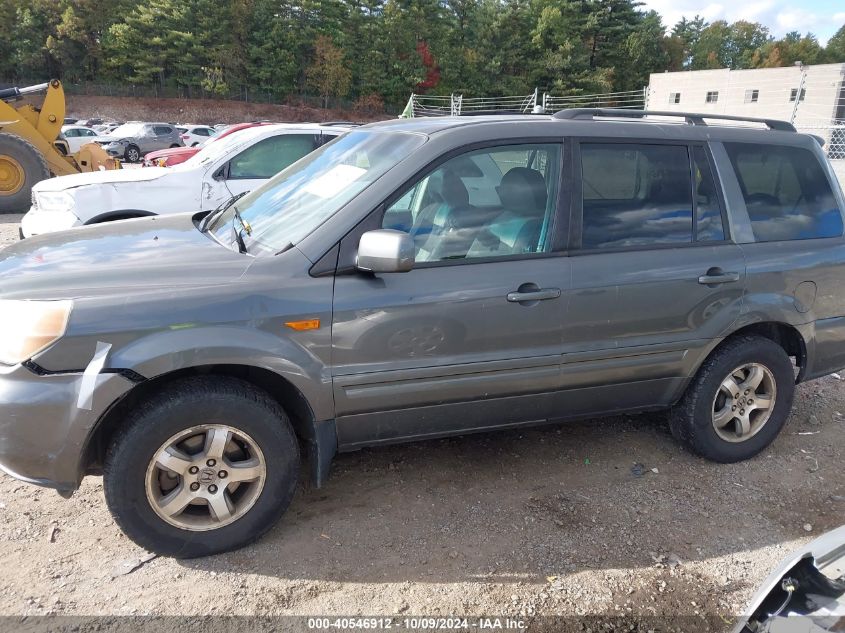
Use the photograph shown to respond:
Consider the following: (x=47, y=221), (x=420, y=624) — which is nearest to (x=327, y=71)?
(x=47, y=221)

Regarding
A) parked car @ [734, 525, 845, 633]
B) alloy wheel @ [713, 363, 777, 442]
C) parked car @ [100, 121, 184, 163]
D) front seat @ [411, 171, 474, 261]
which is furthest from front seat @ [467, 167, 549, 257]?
parked car @ [100, 121, 184, 163]

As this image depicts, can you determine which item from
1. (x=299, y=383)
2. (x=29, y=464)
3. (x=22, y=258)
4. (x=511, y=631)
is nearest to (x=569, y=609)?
(x=511, y=631)

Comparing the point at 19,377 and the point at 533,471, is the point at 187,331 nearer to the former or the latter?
the point at 19,377

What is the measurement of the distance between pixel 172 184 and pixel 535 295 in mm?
5001

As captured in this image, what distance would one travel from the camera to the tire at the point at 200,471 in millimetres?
2625

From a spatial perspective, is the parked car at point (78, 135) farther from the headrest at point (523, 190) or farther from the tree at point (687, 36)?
the tree at point (687, 36)

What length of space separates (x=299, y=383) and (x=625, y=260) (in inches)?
69.9

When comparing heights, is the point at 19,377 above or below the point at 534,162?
below

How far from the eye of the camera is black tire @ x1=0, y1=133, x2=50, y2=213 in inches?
486

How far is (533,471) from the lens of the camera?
371 cm

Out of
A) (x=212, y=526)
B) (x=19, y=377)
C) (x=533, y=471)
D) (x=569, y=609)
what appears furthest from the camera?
(x=533, y=471)

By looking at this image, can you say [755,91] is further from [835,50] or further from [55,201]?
[835,50]

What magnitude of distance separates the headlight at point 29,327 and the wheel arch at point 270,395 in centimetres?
37

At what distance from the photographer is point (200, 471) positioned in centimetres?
274
